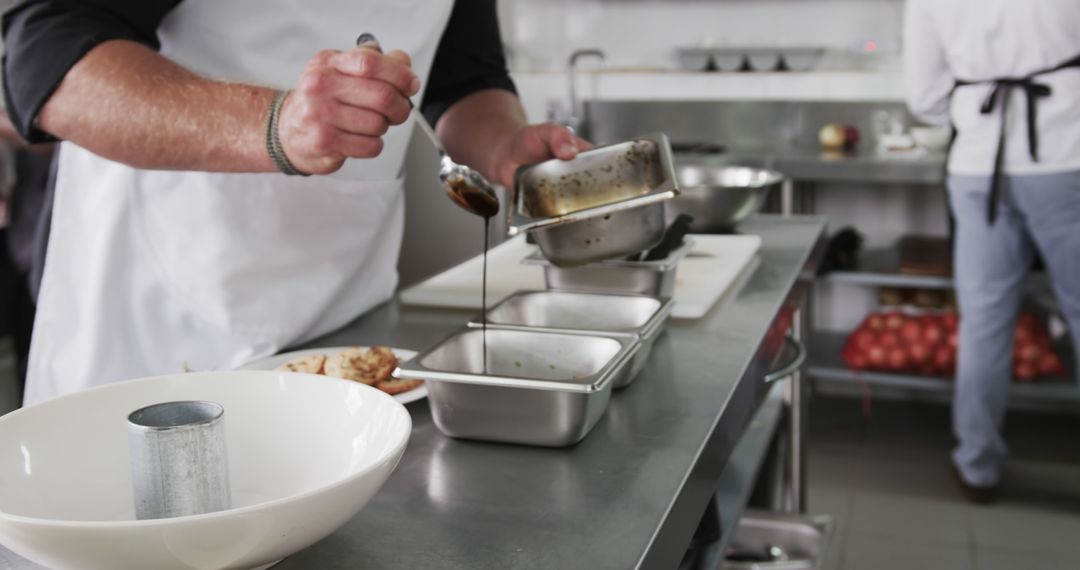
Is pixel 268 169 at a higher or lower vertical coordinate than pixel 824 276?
higher

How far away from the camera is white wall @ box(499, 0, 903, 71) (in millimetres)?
4555

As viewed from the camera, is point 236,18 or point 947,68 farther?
point 947,68

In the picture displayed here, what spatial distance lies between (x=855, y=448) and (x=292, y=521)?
3.22 m

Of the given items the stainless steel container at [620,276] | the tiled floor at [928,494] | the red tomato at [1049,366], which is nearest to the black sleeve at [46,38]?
the stainless steel container at [620,276]

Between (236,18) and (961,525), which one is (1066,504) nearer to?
(961,525)

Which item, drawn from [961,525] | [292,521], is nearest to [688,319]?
[292,521]

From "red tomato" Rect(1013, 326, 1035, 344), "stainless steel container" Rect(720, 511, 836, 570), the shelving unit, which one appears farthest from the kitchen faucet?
"stainless steel container" Rect(720, 511, 836, 570)

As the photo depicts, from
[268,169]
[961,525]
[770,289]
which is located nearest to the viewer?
[268,169]

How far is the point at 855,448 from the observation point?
3664 mm

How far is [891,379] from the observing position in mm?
3758

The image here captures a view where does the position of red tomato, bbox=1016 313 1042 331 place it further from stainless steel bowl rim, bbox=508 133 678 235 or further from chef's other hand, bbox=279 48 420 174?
chef's other hand, bbox=279 48 420 174

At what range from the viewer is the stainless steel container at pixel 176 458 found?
2.56ft

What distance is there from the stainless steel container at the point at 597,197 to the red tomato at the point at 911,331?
8.26 feet

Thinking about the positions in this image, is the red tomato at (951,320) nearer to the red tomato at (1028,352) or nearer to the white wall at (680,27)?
the red tomato at (1028,352)
